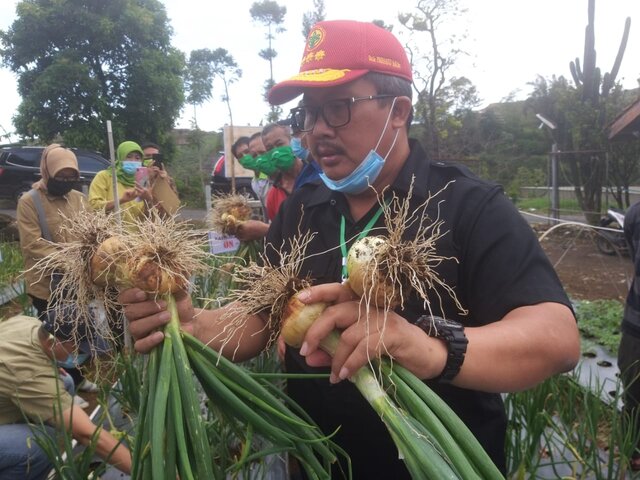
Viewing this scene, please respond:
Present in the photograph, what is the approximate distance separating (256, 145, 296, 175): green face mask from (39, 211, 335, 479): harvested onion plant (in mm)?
2150

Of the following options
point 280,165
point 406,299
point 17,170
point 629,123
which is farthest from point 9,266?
point 17,170

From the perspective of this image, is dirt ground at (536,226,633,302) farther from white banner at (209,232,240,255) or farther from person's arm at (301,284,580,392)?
person's arm at (301,284,580,392)

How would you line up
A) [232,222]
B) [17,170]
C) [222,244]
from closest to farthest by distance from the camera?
1. [232,222]
2. [222,244]
3. [17,170]

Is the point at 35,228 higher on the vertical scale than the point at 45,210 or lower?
lower

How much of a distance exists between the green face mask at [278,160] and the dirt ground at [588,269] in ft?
11.5

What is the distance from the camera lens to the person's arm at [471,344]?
94 cm

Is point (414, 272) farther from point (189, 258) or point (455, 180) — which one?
point (189, 258)

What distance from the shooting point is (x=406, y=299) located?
40.1 inches

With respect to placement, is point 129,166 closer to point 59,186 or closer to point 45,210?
point 59,186

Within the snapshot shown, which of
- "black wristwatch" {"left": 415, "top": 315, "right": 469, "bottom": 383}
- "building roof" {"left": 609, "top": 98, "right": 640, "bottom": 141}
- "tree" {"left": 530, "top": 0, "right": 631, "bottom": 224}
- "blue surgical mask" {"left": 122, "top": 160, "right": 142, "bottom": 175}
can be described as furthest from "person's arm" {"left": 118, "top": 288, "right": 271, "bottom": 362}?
"tree" {"left": 530, "top": 0, "right": 631, "bottom": 224}

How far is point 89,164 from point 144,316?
13.2 m

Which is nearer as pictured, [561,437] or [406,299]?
[406,299]

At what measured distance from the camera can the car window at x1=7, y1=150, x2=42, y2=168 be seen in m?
13.9

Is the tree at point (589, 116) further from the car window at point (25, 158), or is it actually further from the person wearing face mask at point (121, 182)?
the car window at point (25, 158)
